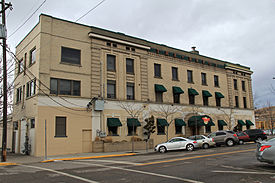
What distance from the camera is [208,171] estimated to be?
1127 centimetres

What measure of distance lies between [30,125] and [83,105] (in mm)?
5329

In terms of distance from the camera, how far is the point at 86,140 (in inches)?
1002

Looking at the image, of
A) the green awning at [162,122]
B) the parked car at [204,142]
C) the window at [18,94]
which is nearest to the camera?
the parked car at [204,142]

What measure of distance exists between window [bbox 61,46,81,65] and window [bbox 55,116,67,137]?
5.76m

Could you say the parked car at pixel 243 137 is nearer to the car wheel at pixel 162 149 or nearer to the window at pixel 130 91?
the car wheel at pixel 162 149

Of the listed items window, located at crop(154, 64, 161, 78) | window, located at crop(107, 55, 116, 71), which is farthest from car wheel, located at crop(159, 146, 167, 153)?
window, located at crop(154, 64, 161, 78)

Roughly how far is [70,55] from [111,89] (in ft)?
18.6

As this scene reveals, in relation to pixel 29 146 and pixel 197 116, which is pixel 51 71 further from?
pixel 197 116

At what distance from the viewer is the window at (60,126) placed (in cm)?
2405

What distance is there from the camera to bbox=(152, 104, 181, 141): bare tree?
104 ft

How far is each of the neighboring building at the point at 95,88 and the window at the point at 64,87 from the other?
0.32 feet

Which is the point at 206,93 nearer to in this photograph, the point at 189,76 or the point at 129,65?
the point at 189,76

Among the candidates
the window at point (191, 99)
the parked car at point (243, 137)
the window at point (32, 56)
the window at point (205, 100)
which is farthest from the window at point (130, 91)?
the parked car at point (243, 137)

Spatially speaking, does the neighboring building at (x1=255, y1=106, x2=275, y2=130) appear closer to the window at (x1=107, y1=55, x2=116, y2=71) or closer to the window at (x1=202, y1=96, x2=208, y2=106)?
the window at (x1=202, y1=96, x2=208, y2=106)
